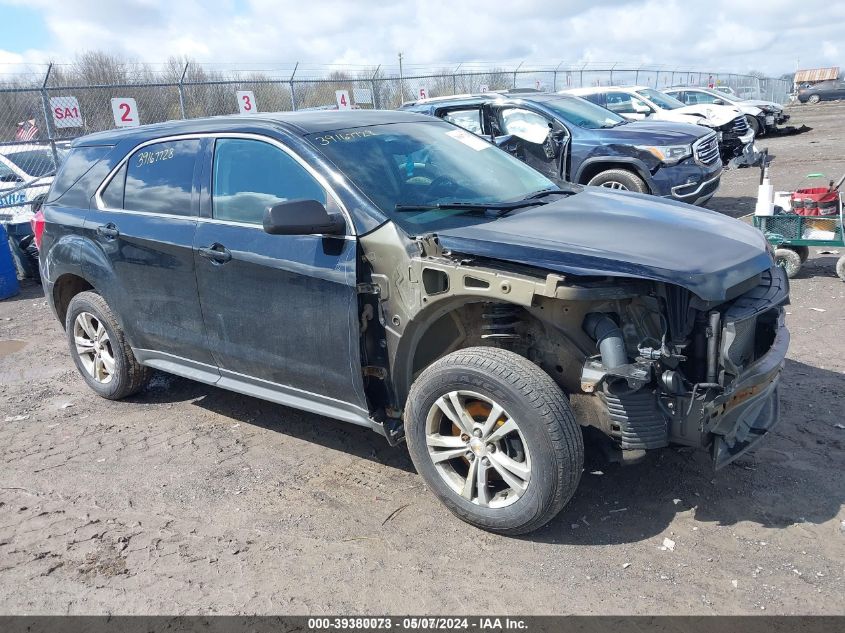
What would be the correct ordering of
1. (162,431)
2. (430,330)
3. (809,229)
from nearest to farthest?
(430,330), (162,431), (809,229)

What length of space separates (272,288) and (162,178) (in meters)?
1.27

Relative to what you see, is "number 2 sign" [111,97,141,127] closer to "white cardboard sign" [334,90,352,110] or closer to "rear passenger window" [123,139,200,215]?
"white cardboard sign" [334,90,352,110]

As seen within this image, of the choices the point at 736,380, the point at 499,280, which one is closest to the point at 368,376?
the point at 499,280

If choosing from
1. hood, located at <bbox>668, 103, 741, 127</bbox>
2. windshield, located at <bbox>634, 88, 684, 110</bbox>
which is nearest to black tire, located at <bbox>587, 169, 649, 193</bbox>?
hood, located at <bbox>668, 103, 741, 127</bbox>

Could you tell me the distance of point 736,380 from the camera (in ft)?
11.0

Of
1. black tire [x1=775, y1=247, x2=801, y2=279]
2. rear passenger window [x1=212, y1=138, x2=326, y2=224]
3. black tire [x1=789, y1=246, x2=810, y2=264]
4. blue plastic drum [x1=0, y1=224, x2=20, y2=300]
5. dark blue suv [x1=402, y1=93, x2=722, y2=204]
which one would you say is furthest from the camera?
dark blue suv [x1=402, y1=93, x2=722, y2=204]

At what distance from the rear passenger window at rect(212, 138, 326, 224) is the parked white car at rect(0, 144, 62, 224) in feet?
26.8

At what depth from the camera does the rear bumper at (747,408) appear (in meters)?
3.35

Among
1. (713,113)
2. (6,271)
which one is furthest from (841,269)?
(713,113)

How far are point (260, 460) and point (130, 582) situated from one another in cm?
123

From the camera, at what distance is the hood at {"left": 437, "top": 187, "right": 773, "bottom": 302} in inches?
127

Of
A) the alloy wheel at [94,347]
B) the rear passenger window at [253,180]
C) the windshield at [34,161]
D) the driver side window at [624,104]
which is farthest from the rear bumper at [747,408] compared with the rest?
the driver side window at [624,104]

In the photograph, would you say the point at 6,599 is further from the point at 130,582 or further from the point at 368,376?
the point at 368,376

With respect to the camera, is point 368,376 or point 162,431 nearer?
point 368,376
